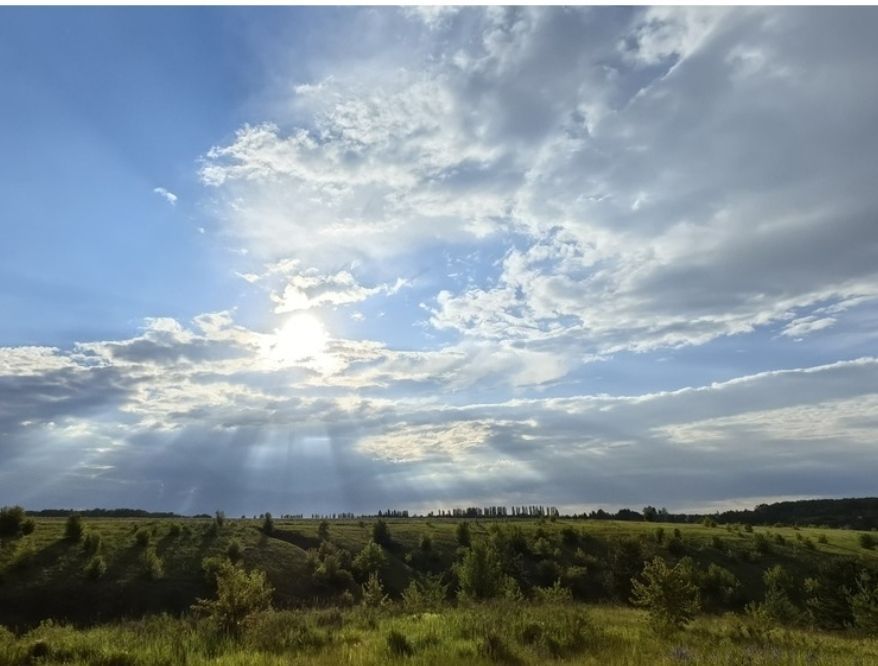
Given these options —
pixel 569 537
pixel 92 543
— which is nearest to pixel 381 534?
pixel 569 537

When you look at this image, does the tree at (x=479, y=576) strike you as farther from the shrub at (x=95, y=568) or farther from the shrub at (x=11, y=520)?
the shrub at (x=11, y=520)

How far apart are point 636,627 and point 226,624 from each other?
11.7 m

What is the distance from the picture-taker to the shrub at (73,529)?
54062mm

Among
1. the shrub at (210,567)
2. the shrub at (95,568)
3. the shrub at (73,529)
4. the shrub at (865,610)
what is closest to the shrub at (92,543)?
the shrub at (73,529)

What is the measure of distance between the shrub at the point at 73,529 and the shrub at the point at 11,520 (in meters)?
3.59

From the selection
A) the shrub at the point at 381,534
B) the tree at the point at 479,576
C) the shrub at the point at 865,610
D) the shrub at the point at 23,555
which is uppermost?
the shrub at the point at 381,534

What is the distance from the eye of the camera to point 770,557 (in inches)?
3009

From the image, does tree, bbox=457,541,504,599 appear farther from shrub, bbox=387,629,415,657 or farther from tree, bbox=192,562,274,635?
shrub, bbox=387,629,415,657

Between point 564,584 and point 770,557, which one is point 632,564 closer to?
point 564,584

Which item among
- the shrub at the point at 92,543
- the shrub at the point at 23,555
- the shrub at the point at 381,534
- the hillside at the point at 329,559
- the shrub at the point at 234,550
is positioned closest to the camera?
the hillside at the point at 329,559

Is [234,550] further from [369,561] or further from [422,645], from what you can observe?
[422,645]

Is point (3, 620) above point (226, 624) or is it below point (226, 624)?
below

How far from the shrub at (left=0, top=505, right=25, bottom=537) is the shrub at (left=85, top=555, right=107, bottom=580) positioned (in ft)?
33.2

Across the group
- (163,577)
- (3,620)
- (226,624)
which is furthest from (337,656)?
(163,577)
